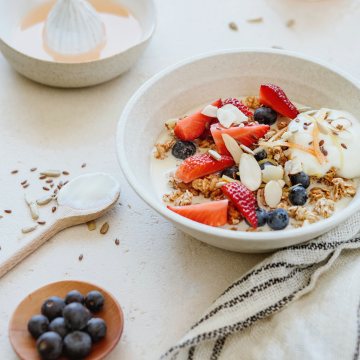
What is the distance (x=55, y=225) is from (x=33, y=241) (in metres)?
0.05

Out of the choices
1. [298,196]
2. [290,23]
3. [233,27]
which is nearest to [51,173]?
[298,196]

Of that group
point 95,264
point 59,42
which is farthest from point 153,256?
point 59,42

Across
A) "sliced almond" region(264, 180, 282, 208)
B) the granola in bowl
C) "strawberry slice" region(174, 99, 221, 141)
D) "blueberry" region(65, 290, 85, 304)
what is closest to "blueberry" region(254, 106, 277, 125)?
the granola in bowl

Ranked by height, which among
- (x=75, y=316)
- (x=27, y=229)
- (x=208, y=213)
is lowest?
(x=27, y=229)

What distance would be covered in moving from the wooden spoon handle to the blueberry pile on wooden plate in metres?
0.16

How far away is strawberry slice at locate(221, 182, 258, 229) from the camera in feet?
3.72

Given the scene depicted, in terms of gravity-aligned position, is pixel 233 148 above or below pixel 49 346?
above

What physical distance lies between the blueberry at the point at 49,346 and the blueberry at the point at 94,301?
0.09 meters

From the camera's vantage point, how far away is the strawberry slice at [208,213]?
1133mm

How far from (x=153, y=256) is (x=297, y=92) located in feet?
1.66

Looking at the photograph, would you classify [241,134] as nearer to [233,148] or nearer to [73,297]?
[233,148]

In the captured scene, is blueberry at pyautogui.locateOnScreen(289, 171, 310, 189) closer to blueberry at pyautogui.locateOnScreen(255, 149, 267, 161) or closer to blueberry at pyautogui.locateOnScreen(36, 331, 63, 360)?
blueberry at pyautogui.locateOnScreen(255, 149, 267, 161)

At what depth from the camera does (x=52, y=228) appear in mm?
1227

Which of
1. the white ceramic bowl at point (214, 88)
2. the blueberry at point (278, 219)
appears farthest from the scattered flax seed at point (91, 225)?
the blueberry at point (278, 219)
